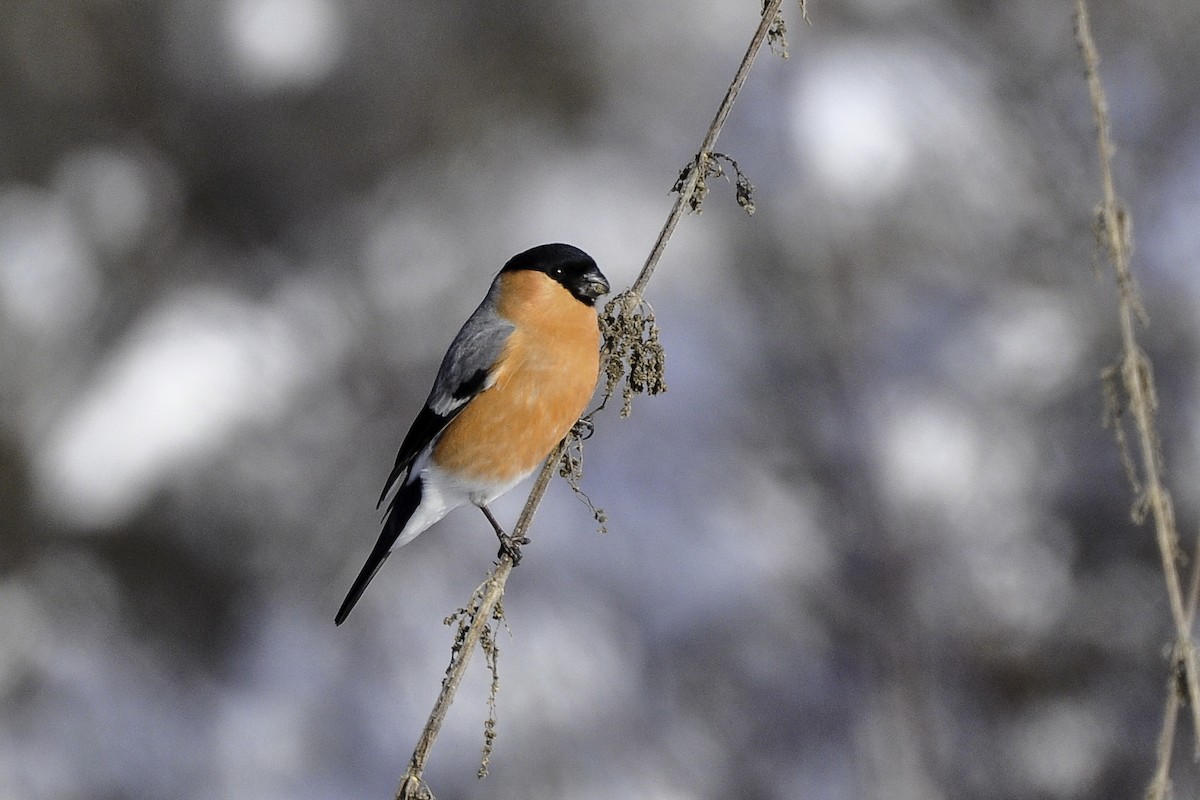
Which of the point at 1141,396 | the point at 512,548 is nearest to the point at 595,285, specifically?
the point at 512,548

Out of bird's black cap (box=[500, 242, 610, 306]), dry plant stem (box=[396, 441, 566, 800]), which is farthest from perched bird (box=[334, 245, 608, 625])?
dry plant stem (box=[396, 441, 566, 800])

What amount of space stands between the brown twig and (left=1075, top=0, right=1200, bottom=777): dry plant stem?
0.63 m

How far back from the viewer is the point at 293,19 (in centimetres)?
688

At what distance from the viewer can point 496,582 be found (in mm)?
2299

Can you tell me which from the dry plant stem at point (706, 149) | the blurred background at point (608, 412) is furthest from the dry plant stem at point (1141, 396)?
the blurred background at point (608, 412)

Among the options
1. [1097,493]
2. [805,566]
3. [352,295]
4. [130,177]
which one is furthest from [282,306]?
[1097,493]

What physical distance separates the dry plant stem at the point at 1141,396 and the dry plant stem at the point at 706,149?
0.63m

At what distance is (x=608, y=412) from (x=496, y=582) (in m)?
3.60

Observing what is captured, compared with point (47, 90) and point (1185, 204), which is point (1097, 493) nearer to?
point (1185, 204)

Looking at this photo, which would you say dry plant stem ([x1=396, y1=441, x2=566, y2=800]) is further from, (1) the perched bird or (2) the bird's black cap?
(2) the bird's black cap

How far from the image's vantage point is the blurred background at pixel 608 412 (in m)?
5.14

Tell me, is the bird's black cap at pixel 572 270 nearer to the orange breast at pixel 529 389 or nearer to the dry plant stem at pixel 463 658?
the orange breast at pixel 529 389

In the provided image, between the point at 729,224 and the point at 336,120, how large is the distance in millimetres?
2312

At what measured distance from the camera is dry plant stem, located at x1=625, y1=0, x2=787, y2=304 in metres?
2.21
